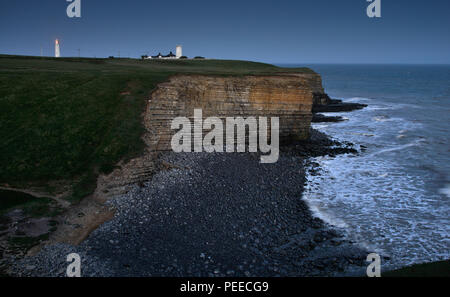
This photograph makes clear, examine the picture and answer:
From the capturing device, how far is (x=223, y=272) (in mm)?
13594

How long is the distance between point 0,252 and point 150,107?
15.2 meters

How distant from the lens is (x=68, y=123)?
23.9 m

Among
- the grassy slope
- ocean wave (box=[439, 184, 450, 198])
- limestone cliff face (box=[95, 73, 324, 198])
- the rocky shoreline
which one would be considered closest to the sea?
ocean wave (box=[439, 184, 450, 198])

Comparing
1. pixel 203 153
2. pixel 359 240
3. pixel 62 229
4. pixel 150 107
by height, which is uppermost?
pixel 150 107

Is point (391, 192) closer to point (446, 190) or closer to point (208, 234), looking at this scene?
point (446, 190)

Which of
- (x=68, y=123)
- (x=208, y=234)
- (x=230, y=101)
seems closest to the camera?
(x=208, y=234)

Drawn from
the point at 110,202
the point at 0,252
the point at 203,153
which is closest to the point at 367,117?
the point at 203,153

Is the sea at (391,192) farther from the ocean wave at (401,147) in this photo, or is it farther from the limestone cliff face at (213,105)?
the limestone cliff face at (213,105)

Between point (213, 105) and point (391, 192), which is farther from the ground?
point (213, 105)

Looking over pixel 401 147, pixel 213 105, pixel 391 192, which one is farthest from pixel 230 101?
pixel 401 147

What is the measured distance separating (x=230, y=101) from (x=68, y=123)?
13809mm

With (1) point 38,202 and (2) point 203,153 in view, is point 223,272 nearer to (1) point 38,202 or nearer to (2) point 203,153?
(1) point 38,202

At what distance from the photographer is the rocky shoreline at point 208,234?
13719mm

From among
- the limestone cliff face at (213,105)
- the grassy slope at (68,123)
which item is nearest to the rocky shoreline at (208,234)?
the limestone cliff face at (213,105)
